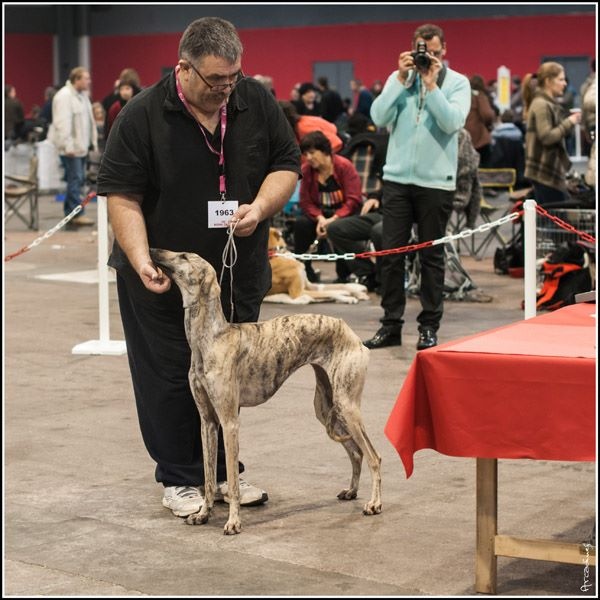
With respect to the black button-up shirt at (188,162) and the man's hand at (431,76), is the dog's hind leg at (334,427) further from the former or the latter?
the man's hand at (431,76)

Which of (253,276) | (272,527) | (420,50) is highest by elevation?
(420,50)

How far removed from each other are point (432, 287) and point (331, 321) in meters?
3.22

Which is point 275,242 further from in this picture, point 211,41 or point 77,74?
point 77,74

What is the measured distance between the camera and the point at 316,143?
9.78 m

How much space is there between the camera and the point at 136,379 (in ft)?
15.8

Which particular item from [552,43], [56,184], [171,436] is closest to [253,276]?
[171,436]

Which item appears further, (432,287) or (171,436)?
(432,287)

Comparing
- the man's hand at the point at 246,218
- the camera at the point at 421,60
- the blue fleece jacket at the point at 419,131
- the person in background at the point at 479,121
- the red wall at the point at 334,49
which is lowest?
the man's hand at the point at 246,218

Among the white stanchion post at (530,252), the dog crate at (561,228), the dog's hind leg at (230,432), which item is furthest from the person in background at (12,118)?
the dog's hind leg at (230,432)

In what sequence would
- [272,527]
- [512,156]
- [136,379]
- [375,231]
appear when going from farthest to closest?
[512,156] < [375,231] < [136,379] < [272,527]

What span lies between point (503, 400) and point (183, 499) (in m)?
1.44

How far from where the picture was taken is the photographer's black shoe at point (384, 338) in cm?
791

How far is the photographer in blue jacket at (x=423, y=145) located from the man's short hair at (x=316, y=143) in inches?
83.7

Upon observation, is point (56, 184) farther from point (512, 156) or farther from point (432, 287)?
point (432, 287)
